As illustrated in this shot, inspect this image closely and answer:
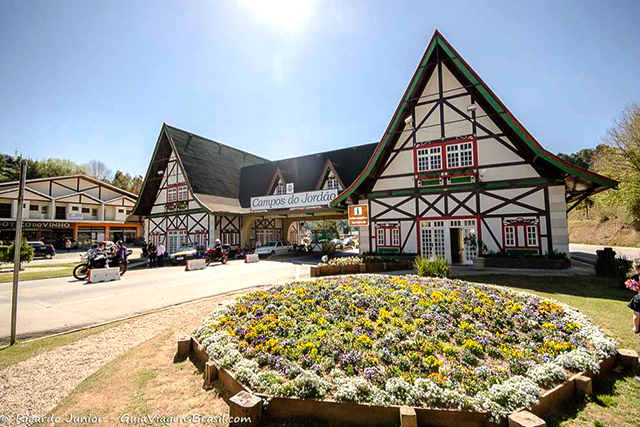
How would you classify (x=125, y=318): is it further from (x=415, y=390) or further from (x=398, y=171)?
(x=398, y=171)

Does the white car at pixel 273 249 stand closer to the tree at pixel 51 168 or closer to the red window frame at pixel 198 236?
the red window frame at pixel 198 236

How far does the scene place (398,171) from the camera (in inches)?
661

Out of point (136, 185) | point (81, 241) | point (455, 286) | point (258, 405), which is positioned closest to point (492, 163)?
point (455, 286)

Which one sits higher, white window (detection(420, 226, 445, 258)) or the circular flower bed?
white window (detection(420, 226, 445, 258))

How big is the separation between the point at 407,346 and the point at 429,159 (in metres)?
13.4

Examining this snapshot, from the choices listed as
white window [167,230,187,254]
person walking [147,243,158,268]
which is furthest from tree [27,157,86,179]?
person walking [147,243,158,268]

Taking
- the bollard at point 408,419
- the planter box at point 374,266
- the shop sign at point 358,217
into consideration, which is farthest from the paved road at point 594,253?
the bollard at point 408,419

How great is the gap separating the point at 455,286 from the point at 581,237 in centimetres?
4029

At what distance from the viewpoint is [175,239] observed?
90.5ft

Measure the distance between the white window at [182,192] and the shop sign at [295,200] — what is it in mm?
6684

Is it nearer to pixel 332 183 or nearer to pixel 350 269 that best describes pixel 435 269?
pixel 350 269

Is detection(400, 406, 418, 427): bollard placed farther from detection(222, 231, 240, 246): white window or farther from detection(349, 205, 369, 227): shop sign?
detection(222, 231, 240, 246): white window

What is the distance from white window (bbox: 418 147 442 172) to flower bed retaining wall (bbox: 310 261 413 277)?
216 inches

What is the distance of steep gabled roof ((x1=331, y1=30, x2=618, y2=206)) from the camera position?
12844 millimetres
